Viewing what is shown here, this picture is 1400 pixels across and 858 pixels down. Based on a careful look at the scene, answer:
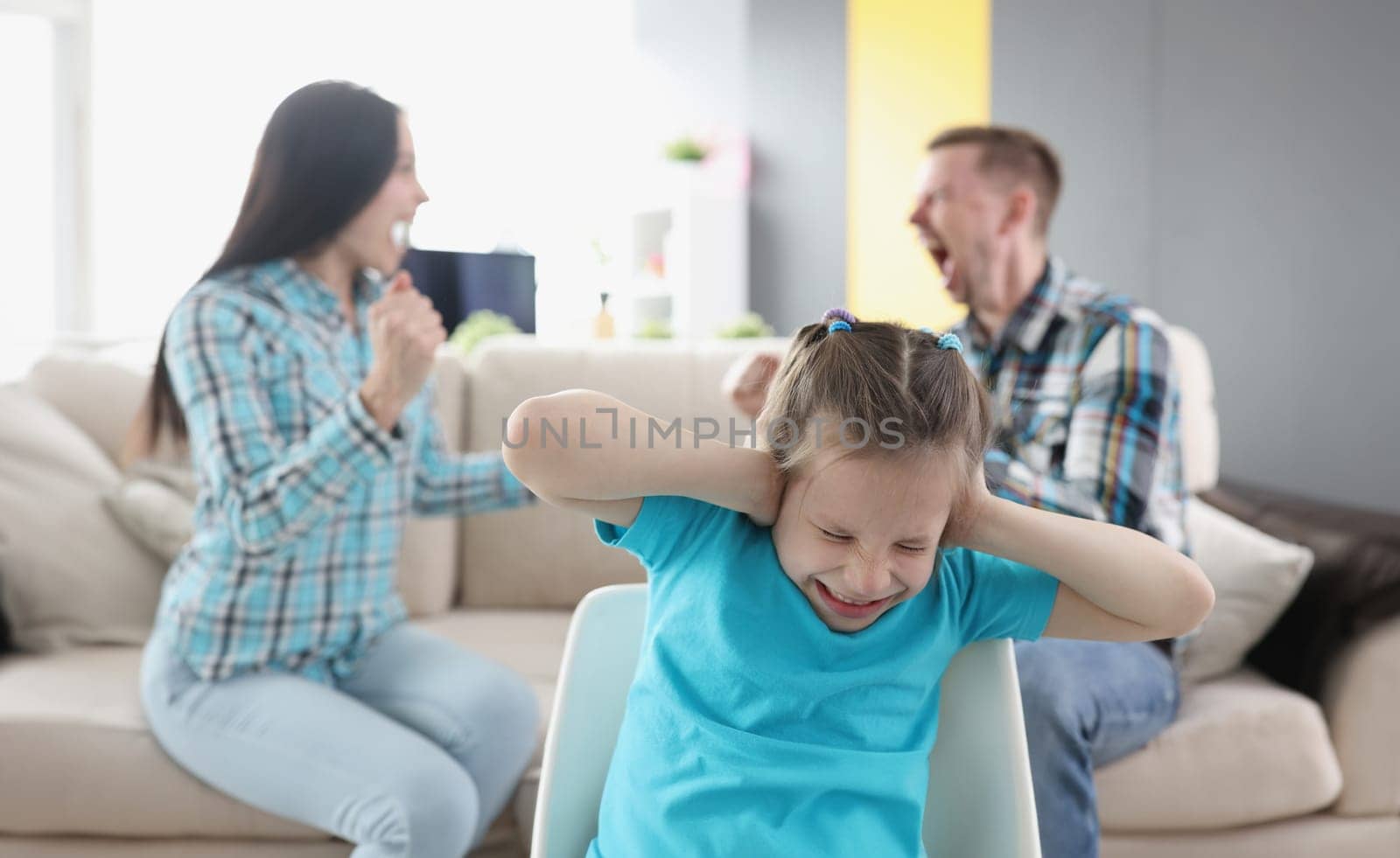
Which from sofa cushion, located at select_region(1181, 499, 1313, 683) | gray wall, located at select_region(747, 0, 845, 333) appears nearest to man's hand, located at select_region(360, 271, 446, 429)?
sofa cushion, located at select_region(1181, 499, 1313, 683)

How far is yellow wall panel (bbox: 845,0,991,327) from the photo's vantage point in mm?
4445

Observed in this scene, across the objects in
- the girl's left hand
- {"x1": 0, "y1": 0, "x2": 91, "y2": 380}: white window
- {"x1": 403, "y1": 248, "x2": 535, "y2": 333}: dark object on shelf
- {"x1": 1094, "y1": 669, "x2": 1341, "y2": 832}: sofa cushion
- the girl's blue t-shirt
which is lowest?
{"x1": 1094, "y1": 669, "x2": 1341, "y2": 832}: sofa cushion

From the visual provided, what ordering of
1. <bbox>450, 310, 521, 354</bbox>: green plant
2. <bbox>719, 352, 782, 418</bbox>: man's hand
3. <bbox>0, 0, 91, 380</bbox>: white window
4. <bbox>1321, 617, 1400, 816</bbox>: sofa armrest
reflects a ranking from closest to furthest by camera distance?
<bbox>719, 352, 782, 418</bbox>: man's hand < <bbox>1321, 617, 1400, 816</bbox>: sofa armrest < <bbox>450, 310, 521, 354</bbox>: green plant < <bbox>0, 0, 91, 380</bbox>: white window

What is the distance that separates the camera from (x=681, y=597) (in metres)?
0.95

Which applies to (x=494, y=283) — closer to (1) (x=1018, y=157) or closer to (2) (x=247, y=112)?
(1) (x=1018, y=157)

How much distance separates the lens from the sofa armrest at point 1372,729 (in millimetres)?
1577

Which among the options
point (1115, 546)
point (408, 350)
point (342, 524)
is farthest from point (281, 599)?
point (1115, 546)

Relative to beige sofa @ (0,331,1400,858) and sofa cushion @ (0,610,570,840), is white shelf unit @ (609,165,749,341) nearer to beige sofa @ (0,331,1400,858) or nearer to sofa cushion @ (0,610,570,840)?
beige sofa @ (0,331,1400,858)

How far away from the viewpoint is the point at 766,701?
0.91 m

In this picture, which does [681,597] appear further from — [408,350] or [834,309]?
[408,350]

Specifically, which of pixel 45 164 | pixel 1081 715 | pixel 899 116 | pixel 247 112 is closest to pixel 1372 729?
pixel 1081 715

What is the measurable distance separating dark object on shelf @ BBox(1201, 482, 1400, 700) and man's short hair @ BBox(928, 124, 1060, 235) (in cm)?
66

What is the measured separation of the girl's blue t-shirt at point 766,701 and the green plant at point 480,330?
1855 millimetres

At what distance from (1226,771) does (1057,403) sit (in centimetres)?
57
